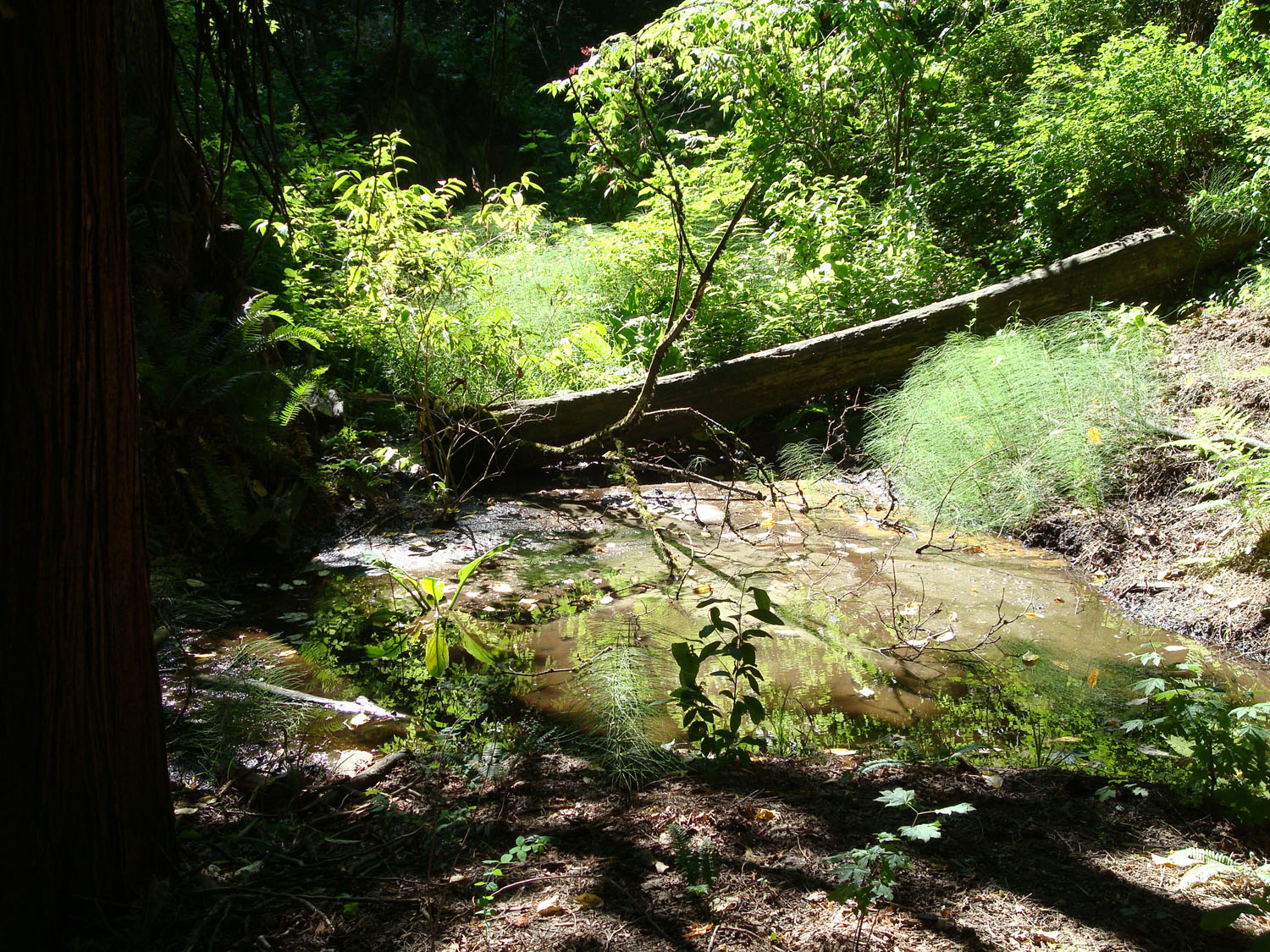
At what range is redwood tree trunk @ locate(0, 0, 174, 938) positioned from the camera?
58.2 inches

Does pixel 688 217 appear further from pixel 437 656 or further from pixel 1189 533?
pixel 437 656

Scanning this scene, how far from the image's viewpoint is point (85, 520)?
1.57 metres

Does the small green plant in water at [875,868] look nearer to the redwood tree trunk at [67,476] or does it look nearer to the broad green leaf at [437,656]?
the redwood tree trunk at [67,476]

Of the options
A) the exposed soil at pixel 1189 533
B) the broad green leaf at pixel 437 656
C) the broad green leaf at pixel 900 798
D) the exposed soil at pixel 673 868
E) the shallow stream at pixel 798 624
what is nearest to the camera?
the exposed soil at pixel 673 868

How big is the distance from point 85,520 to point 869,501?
5101 millimetres

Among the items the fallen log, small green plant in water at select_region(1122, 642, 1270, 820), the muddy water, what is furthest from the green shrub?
small green plant in water at select_region(1122, 642, 1270, 820)

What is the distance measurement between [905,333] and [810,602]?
11.0 feet

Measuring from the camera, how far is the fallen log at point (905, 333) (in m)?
6.63

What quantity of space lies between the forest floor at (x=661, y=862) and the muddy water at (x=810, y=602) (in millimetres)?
652

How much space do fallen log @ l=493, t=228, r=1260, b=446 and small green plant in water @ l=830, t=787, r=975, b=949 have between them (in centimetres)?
492

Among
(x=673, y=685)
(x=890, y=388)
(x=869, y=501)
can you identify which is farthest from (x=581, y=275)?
(x=673, y=685)

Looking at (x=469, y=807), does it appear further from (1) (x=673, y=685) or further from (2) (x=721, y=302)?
(2) (x=721, y=302)

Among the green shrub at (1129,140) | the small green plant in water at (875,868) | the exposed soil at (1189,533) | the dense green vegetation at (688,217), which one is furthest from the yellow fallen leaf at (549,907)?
the green shrub at (1129,140)

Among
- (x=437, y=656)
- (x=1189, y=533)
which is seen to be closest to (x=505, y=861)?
(x=437, y=656)
